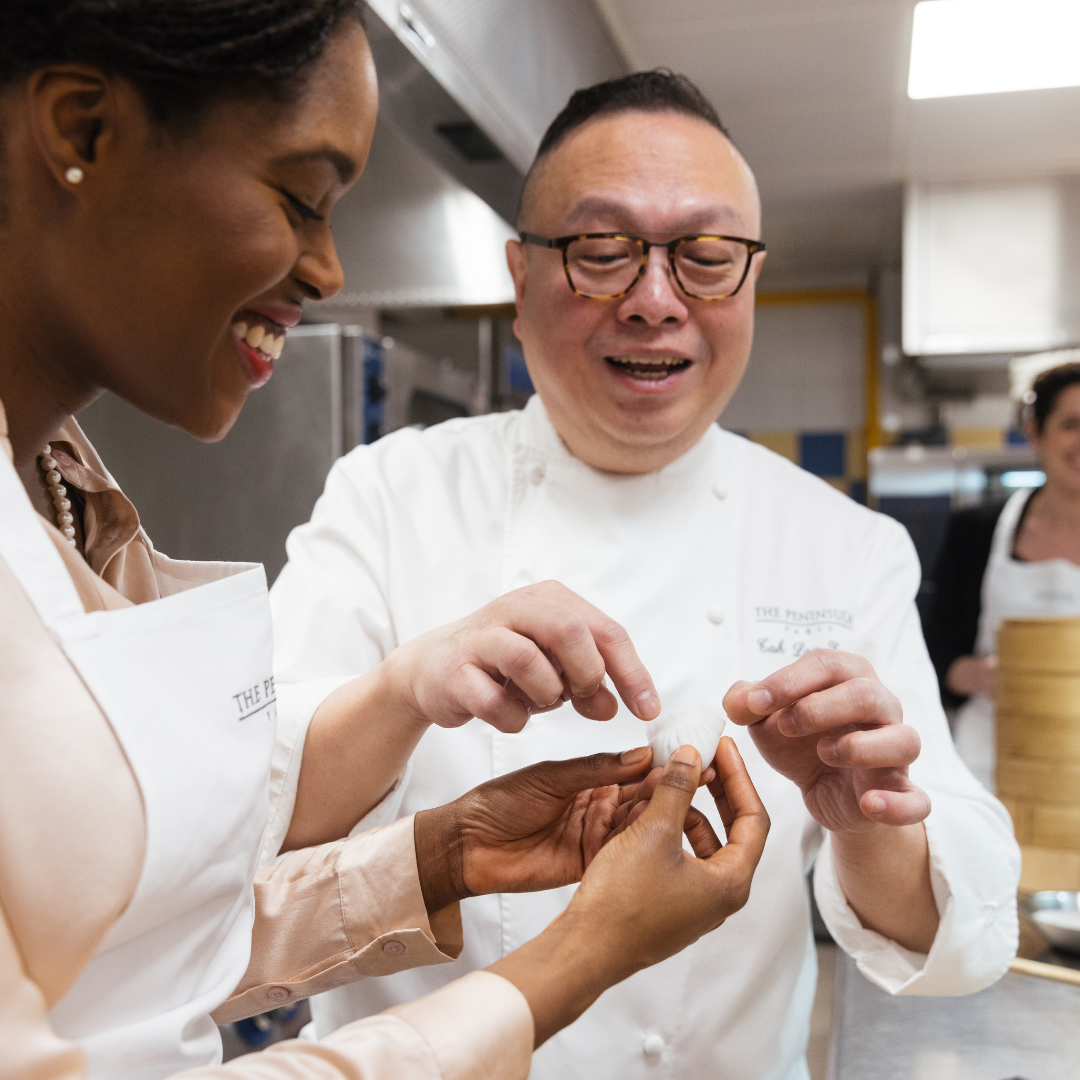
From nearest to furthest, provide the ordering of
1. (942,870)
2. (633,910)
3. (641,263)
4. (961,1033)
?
1. (633,910)
2. (942,870)
3. (641,263)
4. (961,1033)

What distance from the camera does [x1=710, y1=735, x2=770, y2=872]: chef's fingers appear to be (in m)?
0.82

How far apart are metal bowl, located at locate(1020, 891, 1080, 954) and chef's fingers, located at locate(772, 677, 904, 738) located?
915 mm

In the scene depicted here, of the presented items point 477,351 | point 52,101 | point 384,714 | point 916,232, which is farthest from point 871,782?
point 916,232

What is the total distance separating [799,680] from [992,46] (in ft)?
8.86

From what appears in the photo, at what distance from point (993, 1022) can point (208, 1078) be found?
123 centimetres

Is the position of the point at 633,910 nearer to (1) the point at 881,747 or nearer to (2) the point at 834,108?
(1) the point at 881,747

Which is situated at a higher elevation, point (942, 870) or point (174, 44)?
point (174, 44)

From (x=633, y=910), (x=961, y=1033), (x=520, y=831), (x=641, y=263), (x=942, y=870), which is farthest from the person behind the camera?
(x=961, y=1033)

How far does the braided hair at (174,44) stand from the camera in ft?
1.86

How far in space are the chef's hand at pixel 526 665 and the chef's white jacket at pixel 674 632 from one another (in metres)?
0.24

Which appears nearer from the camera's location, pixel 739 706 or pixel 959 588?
pixel 739 706

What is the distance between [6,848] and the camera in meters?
0.54

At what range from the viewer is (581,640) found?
0.90 meters

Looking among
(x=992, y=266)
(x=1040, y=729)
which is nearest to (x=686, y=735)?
(x=1040, y=729)
